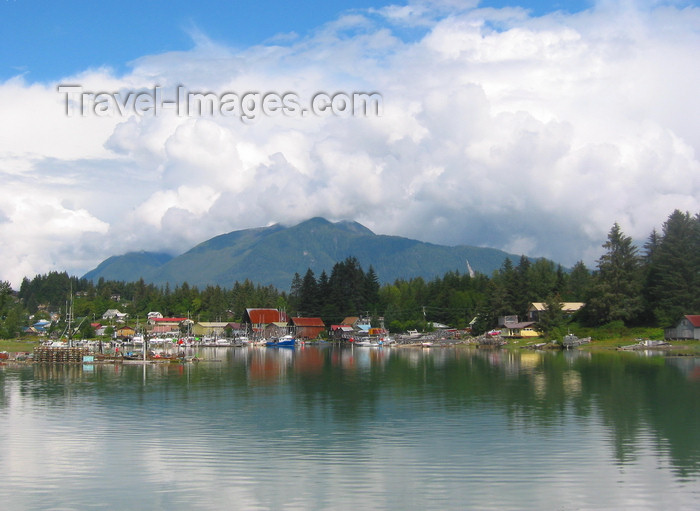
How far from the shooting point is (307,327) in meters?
158

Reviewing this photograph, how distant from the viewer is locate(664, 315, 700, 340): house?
8106 centimetres

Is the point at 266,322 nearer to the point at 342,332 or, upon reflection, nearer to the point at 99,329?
the point at 342,332

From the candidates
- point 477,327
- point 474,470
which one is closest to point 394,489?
point 474,470

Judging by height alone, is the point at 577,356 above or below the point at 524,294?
below

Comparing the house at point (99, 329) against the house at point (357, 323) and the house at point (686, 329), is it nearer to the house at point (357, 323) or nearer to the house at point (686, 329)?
the house at point (357, 323)

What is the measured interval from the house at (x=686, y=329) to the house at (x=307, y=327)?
88315 mm

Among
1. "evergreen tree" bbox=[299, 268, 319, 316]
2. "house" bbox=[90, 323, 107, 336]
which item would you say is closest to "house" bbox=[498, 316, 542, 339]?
"evergreen tree" bbox=[299, 268, 319, 316]

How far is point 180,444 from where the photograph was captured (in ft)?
84.8

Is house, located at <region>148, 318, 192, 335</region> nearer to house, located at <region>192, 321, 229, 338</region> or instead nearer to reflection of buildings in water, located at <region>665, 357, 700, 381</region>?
house, located at <region>192, 321, 229, 338</region>

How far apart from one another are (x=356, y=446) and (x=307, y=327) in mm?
133746

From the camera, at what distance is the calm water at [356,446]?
18.6 m

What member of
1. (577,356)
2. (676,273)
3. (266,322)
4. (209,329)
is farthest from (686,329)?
(209,329)

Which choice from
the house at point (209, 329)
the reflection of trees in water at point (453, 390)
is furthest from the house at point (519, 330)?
the house at point (209, 329)

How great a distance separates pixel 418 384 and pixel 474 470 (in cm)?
2817
